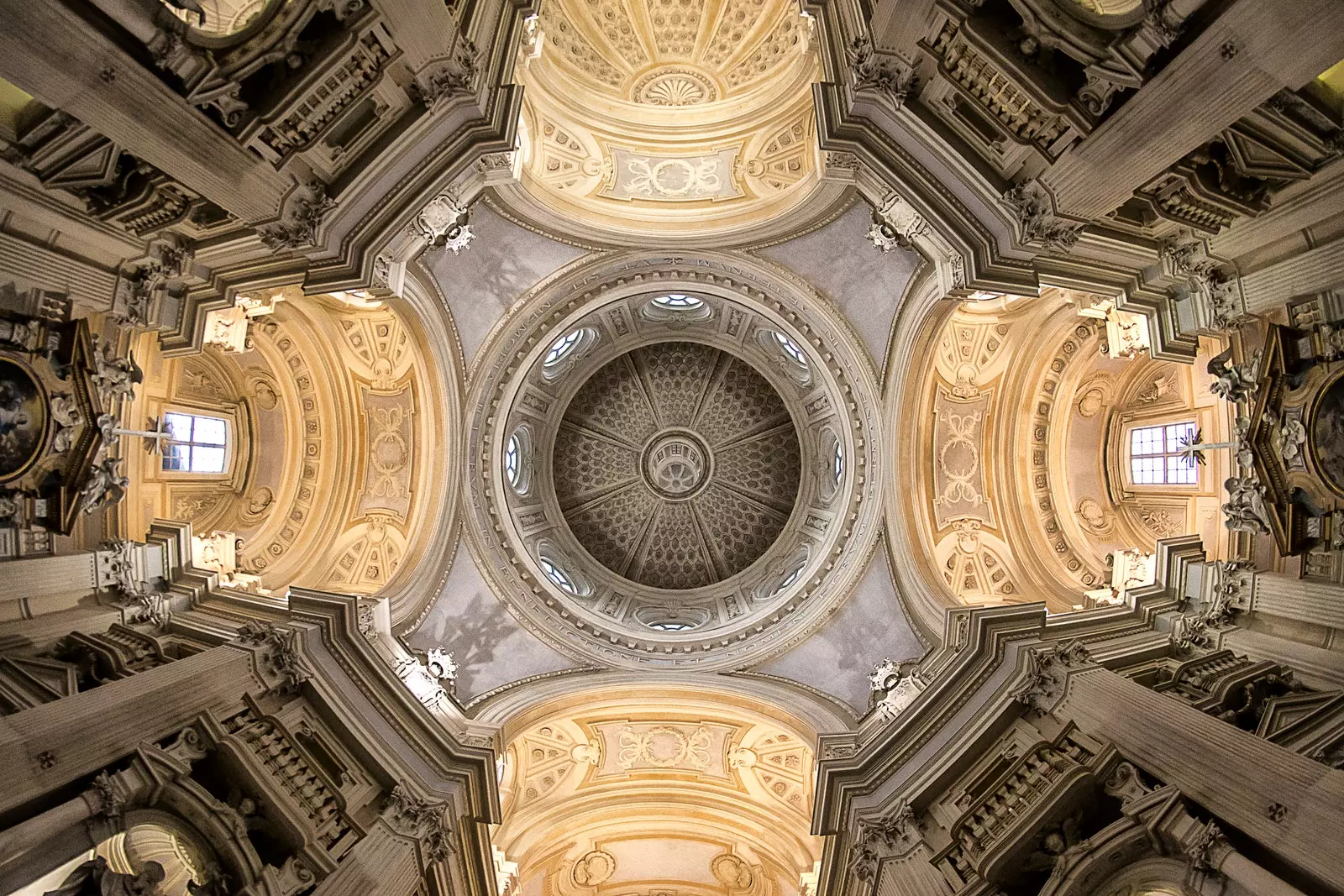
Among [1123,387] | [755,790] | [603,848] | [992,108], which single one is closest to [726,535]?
[755,790]

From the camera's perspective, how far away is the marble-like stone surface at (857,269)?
1688 centimetres

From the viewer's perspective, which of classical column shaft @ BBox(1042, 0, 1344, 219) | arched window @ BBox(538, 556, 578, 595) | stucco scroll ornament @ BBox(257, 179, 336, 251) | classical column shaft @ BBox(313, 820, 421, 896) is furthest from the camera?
arched window @ BBox(538, 556, 578, 595)

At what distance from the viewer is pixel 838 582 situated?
734 inches

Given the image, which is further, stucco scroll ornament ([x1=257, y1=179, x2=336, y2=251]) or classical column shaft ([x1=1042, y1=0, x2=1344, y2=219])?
stucco scroll ornament ([x1=257, y1=179, x2=336, y2=251])

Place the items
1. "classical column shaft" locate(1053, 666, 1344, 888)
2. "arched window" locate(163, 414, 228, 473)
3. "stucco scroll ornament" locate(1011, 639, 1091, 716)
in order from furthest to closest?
"arched window" locate(163, 414, 228, 473) < "stucco scroll ornament" locate(1011, 639, 1091, 716) < "classical column shaft" locate(1053, 666, 1344, 888)

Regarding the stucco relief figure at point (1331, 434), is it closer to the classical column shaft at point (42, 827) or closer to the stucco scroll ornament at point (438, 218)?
the stucco scroll ornament at point (438, 218)

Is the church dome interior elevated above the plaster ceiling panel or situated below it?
below

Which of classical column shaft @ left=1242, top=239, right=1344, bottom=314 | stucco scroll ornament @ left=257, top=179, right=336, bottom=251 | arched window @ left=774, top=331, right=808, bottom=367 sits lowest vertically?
classical column shaft @ left=1242, top=239, right=1344, bottom=314

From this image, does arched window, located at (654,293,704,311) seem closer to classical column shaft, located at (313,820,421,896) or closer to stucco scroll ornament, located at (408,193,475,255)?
stucco scroll ornament, located at (408,193,475,255)

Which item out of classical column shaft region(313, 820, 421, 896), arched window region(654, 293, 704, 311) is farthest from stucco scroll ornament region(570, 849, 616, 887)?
arched window region(654, 293, 704, 311)

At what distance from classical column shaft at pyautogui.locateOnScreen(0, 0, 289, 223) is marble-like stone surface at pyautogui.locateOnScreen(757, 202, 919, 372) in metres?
10.9

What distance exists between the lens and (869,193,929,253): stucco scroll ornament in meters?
13.4

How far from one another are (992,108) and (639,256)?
8.91m

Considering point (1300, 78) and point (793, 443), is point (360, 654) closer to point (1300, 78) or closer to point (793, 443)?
point (793, 443)
